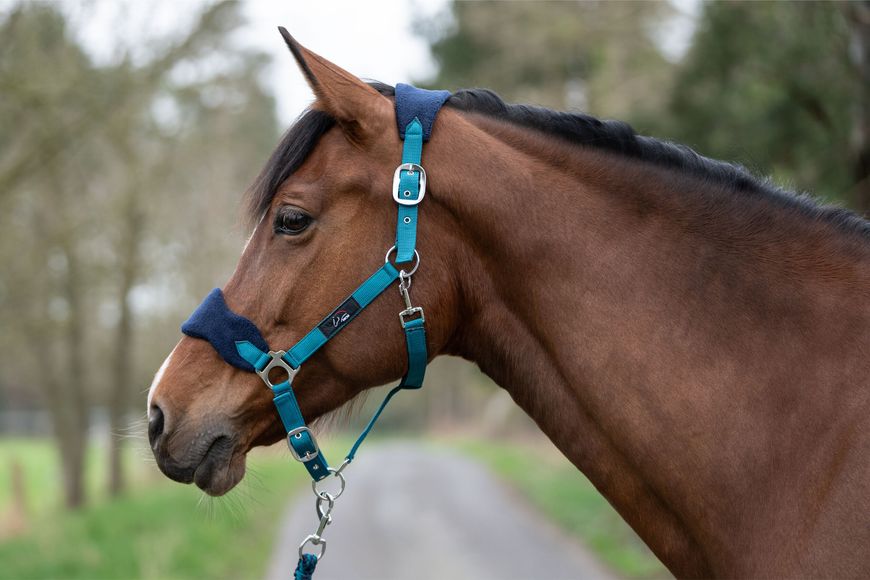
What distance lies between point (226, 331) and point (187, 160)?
1180 cm

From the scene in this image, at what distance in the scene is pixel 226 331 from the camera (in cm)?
250

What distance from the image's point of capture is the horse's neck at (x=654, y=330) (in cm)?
225

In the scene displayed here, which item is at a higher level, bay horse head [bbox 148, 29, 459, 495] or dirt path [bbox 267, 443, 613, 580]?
bay horse head [bbox 148, 29, 459, 495]

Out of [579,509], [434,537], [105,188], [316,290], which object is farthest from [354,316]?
[105,188]

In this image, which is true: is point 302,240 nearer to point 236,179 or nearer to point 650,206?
point 650,206

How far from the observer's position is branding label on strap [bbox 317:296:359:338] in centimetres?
249

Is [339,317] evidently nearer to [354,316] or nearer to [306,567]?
[354,316]

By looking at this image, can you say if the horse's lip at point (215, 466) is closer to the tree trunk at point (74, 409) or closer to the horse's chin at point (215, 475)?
the horse's chin at point (215, 475)

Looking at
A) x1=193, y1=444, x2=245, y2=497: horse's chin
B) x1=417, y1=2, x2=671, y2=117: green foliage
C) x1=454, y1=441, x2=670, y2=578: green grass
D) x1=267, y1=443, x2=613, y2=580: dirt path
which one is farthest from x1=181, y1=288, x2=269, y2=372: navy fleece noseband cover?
x1=417, y1=2, x2=671, y2=117: green foliage

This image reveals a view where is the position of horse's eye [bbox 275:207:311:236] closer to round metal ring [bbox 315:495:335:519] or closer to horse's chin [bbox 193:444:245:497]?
horse's chin [bbox 193:444:245:497]

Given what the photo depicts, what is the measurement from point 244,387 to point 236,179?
13.1 m

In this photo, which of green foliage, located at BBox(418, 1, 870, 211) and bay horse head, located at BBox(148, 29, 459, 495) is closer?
bay horse head, located at BBox(148, 29, 459, 495)

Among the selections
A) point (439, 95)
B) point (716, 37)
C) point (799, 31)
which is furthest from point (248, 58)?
point (439, 95)

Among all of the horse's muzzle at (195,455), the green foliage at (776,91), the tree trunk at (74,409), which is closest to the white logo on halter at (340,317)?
the horse's muzzle at (195,455)
